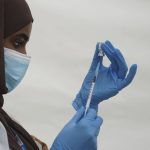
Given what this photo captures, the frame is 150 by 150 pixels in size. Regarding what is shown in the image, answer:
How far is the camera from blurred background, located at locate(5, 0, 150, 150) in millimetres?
2137

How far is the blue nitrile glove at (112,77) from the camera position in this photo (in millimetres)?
1481

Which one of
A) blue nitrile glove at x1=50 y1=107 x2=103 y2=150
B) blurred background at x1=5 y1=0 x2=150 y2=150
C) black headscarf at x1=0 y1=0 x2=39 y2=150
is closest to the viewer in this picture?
black headscarf at x1=0 y1=0 x2=39 y2=150

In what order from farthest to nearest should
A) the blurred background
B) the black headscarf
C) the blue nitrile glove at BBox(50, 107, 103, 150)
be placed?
the blurred background
the blue nitrile glove at BBox(50, 107, 103, 150)
the black headscarf

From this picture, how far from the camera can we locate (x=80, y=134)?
1409 millimetres

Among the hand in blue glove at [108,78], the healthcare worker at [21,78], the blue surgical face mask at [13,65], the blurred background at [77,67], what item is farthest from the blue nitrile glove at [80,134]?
the blurred background at [77,67]

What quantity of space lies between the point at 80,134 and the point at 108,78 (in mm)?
240

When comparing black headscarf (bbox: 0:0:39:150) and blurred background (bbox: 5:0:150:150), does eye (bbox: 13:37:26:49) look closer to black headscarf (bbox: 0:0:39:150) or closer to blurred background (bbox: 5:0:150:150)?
black headscarf (bbox: 0:0:39:150)

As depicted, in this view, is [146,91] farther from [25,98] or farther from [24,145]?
[24,145]

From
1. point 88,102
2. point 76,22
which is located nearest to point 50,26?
point 76,22

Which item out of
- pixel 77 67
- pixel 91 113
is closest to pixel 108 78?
pixel 91 113

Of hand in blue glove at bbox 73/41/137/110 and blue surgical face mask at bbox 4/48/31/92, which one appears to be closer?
blue surgical face mask at bbox 4/48/31/92

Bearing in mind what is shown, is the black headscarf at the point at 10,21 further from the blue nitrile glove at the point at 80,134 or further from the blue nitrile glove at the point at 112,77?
the blue nitrile glove at the point at 112,77

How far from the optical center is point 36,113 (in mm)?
2137

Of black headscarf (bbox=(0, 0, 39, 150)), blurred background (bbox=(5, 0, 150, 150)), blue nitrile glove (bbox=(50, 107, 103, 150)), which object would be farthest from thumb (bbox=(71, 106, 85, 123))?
blurred background (bbox=(5, 0, 150, 150))
